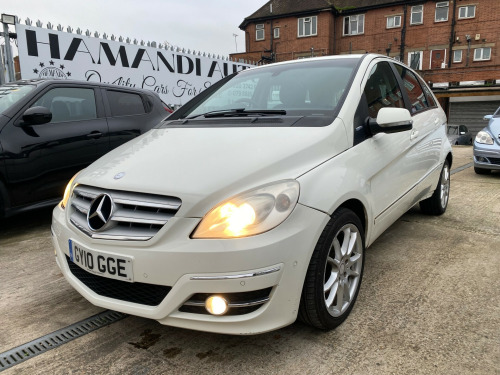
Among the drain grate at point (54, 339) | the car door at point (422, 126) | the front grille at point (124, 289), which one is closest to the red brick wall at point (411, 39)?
the car door at point (422, 126)

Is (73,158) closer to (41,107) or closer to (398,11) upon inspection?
(41,107)

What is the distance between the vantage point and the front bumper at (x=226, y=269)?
1.66m

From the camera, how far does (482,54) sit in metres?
25.9

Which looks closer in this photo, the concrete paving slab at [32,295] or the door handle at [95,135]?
the concrete paving slab at [32,295]

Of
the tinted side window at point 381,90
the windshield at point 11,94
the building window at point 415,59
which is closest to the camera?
the tinted side window at point 381,90

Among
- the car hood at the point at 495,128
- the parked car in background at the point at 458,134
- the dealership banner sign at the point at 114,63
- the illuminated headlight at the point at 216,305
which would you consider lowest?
the parked car in background at the point at 458,134

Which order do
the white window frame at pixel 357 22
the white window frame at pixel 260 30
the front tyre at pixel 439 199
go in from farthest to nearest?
1. the white window frame at pixel 260 30
2. the white window frame at pixel 357 22
3. the front tyre at pixel 439 199

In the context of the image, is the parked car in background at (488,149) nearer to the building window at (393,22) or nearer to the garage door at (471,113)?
the garage door at (471,113)

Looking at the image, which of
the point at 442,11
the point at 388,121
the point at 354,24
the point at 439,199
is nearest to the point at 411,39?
the point at 442,11

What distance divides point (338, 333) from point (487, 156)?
599 centimetres

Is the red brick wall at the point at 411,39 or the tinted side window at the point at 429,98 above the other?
the red brick wall at the point at 411,39

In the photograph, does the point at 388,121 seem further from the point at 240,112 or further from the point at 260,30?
the point at 260,30

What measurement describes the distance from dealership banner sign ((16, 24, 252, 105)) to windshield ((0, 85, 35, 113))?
7.55 feet

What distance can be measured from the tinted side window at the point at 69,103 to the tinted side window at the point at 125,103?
0.81ft
